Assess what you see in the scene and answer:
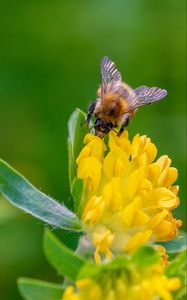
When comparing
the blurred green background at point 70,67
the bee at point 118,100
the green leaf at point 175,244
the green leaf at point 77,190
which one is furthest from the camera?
the blurred green background at point 70,67

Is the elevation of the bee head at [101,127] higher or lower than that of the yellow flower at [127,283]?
higher

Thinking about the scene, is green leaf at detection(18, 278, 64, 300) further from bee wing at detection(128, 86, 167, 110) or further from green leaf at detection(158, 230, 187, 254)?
bee wing at detection(128, 86, 167, 110)

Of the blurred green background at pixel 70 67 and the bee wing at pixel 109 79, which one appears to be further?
the blurred green background at pixel 70 67

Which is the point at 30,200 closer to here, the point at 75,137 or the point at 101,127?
the point at 75,137

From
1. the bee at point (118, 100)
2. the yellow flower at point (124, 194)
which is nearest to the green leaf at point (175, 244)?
the yellow flower at point (124, 194)

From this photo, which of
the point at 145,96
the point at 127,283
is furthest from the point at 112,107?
the point at 127,283

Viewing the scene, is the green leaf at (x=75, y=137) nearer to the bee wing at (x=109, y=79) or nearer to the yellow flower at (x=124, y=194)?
the yellow flower at (x=124, y=194)
